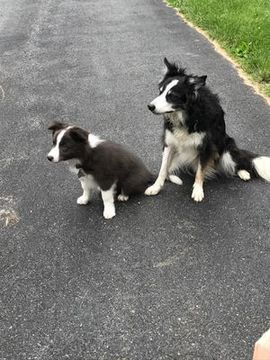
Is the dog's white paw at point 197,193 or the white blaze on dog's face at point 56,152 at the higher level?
the white blaze on dog's face at point 56,152

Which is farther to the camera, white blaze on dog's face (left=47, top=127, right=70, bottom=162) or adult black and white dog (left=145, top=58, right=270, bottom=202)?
adult black and white dog (left=145, top=58, right=270, bottom=202)

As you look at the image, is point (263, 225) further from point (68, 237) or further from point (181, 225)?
point (68, 237)

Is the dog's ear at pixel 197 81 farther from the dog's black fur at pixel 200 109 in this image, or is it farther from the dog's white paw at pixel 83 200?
the dog's white paw at pixel 83 200

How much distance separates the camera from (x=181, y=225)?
14.5 ft

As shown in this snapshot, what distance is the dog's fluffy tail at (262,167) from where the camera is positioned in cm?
496

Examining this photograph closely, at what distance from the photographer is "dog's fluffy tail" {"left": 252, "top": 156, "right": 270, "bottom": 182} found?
4.96m

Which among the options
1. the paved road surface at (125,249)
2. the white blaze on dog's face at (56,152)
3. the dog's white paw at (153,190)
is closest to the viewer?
the paved road surface at (125,249)

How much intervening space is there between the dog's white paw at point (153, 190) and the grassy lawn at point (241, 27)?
9.89 ft

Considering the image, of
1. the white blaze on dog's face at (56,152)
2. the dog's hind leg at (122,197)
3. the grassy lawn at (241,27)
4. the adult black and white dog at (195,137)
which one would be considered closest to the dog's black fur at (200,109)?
the adult black and white dog at (195,137)

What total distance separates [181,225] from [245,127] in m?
2.26

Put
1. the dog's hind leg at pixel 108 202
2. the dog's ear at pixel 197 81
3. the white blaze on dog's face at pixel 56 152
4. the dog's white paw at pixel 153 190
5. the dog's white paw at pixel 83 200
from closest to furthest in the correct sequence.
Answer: the white blaze on dog's face at pixel 56 152 → the dog's ear at pixel 197 81 → the dog's hind leg at pixel 108 202 → the dog's white paw at pixel 83 200 → the dog's white paw at pixel 153 190

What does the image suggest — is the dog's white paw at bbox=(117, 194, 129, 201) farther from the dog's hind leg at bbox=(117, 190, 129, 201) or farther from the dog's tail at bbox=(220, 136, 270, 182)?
the dog's tail at bbox=(220, 136, 270, 182)

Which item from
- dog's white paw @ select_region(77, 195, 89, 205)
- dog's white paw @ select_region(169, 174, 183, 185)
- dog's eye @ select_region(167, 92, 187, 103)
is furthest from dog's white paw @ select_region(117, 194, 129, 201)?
dog's eye @ select_region(167, 92, 187, 103)

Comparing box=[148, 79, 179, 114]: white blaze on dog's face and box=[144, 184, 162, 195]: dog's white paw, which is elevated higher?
box=[148, 79, 179, 114]: white blaze on dog's face
